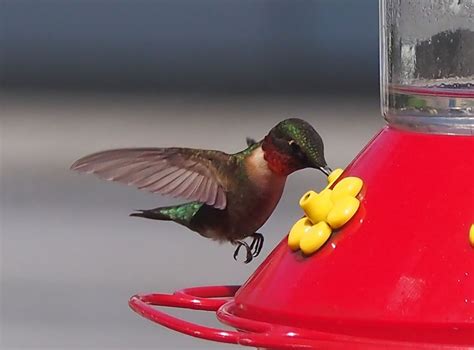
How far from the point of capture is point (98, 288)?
6.14 metres

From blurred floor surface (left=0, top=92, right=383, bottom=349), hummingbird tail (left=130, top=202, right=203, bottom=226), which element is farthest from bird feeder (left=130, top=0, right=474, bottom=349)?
blurred floor surface (left=0, top=92, right=383, bottom=349)

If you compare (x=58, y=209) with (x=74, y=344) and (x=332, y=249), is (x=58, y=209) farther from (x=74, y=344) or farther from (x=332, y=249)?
(x=332, y=249)

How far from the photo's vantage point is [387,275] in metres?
1.53

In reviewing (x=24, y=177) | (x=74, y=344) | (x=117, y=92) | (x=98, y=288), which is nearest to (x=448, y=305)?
(x=74, y=344)

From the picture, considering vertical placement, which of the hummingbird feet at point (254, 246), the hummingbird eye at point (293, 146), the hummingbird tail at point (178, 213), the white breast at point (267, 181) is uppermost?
the hummingbird eye at point (293, 146)

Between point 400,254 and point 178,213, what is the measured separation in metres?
1.45

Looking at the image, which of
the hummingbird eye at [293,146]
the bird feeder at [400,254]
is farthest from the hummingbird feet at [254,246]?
the bird feeder at [400,254]

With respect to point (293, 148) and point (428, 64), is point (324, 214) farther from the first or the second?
point (293, 148)

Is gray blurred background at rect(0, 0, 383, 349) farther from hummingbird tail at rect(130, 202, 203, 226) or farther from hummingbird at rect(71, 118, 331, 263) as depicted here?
hummingbird at rect(71, 118, 331, 263)

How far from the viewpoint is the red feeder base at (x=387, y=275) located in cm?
148

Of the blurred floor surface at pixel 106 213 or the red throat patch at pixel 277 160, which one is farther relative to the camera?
the blurred floor surface at pixel 106 213

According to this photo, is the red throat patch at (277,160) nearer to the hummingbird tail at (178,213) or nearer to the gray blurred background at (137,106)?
the hummingbird tail at (178,213)

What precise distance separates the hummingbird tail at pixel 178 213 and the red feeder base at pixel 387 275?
112cm

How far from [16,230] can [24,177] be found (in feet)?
3.08
